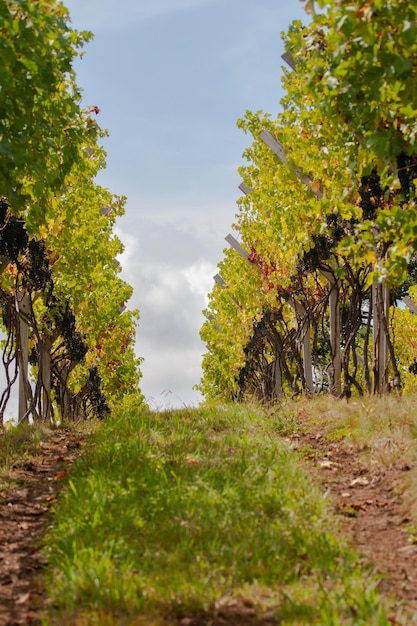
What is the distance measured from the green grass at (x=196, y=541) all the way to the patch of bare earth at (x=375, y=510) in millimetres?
213

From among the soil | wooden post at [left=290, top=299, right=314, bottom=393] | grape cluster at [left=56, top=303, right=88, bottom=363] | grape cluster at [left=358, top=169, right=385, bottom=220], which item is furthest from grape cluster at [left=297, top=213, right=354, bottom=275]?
grape cluster at [left=56, top=303, right=88, bottom=363]

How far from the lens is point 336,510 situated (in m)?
6.21

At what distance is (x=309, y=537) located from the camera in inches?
203

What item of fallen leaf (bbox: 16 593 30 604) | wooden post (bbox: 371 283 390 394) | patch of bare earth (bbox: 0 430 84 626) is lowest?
fallen leaf (bbox: 16 593 30 604)

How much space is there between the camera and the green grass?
13.5 feet

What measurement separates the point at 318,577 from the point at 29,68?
5.33 m

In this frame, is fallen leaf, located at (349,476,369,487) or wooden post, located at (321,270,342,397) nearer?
fallen leaf, located at (349,476,369,487)

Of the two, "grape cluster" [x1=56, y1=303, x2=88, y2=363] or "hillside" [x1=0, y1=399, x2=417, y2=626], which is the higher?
"grape cluster" [x1=56, y1=303, x2=88, y2=363]

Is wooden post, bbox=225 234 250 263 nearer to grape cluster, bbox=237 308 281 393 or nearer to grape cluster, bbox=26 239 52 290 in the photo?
grape cluster, bbox=237 308 281 393

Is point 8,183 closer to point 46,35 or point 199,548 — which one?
point 46,35

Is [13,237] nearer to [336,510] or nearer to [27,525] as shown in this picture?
[27,525]

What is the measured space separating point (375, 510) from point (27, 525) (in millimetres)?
3092

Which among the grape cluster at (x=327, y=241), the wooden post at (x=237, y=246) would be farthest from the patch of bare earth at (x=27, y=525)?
the wooden post at (x=237, y=246)

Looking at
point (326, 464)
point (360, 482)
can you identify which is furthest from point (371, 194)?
point (360, 482)
